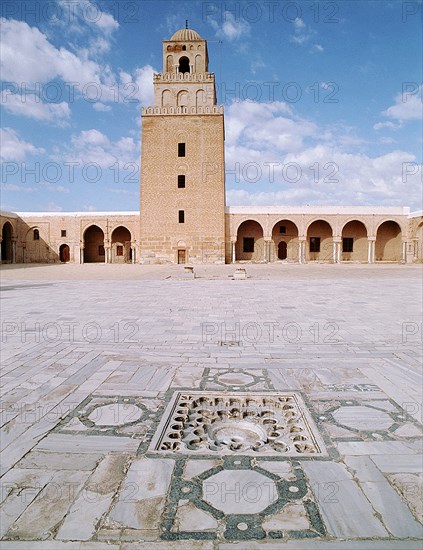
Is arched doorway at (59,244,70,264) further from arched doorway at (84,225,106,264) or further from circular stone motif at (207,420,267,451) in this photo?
circular stone motif at (207,420,267,451)

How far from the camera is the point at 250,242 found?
28562 millimetres

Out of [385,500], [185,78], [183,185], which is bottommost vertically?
[385,500]

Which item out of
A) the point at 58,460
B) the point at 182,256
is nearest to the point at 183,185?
the point at 182,256

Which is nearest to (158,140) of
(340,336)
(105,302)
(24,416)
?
(105,302)

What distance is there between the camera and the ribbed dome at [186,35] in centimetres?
2703

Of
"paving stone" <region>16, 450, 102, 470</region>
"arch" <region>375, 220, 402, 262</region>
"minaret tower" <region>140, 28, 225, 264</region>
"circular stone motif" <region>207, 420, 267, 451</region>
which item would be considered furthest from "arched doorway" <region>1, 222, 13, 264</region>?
"circular stone motif" <region>207, 420, 267, 451</region>

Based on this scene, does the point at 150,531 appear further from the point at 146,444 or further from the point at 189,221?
the point at 189,221

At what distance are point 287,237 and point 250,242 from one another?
9.65 feet

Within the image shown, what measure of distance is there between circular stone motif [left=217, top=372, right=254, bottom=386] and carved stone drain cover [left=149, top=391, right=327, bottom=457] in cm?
27

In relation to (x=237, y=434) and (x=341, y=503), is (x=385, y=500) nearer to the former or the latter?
(x=341, y=503)

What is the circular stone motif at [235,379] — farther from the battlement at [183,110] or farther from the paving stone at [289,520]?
the battlement at [183,110]

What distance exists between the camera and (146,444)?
2.12 m

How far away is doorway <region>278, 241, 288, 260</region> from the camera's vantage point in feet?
95.2

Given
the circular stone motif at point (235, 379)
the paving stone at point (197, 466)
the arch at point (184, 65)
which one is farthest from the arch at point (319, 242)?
the paving stone at point (197, 466)
